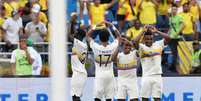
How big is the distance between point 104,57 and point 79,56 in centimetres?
45

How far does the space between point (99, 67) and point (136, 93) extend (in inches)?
27.7

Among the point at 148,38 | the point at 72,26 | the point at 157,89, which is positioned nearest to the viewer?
the point at 148,38

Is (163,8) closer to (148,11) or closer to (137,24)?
(148,11)

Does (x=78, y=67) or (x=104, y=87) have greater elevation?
(x=78, y=67)

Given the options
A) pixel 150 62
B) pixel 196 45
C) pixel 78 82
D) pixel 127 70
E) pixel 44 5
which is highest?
pixel 44 5

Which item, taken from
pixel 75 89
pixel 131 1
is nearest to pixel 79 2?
pixel 131 1

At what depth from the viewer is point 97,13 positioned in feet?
35.5

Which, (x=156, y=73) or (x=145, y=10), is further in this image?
(x=145, y=10)

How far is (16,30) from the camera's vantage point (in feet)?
34.4

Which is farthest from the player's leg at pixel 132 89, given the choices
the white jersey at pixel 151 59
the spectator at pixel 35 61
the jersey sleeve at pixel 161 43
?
the spectator at pixel 35 61

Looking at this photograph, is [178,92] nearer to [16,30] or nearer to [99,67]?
[99,67]

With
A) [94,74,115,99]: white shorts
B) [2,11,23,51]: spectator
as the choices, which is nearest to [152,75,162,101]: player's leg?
[94,74,115,99]: white shorts

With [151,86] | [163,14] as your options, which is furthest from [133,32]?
[151,86]

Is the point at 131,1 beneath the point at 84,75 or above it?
above
